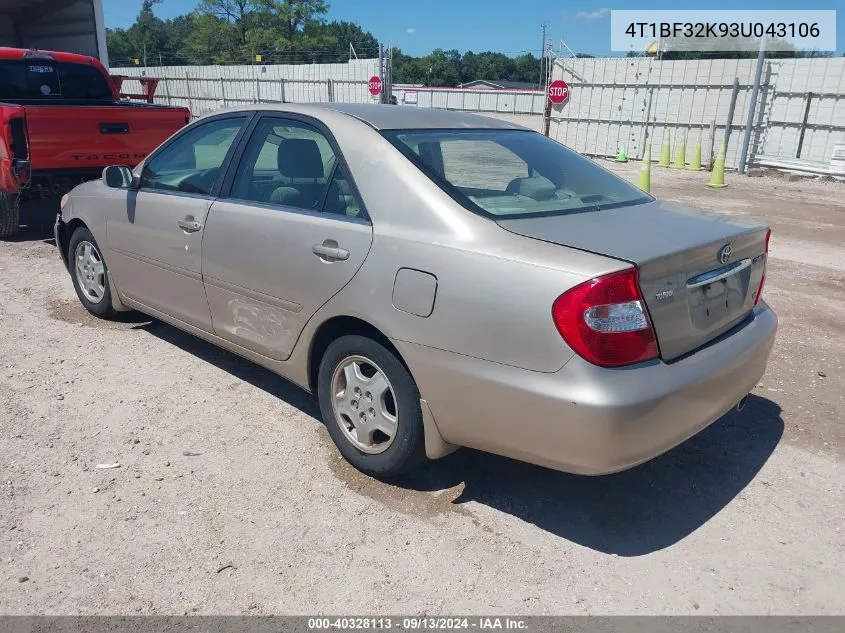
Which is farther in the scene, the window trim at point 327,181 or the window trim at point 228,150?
the window trim at point 228,150

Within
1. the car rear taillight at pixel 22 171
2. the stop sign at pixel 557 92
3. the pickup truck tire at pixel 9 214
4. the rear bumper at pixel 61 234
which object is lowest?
the pickup truck tire at pixel 9 214

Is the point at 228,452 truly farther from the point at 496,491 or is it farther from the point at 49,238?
the point at 49,238

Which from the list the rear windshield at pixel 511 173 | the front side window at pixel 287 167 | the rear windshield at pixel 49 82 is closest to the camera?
the rear windshield at pixel 511 173

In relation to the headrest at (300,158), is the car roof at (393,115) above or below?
above

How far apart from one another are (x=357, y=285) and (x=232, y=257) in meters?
1.00

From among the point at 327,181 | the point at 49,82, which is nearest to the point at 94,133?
the point at 49,82

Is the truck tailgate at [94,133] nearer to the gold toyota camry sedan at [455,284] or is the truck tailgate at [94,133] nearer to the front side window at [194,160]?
the front side window at [194,160]

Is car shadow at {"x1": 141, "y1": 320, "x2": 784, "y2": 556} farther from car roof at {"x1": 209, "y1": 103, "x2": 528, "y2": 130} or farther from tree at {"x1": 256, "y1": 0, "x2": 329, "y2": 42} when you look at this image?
tree at {"x1": 256, "y1": 0, "x2": 329, "y2": 42}

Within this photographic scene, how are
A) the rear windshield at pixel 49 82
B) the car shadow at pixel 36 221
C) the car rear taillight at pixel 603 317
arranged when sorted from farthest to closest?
the rear windshield at pixel 49 82 < the car shadow at pixel 36 221 < the car rear taillight at pixel 603 317

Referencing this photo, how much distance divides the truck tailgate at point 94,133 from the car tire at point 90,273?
233cm

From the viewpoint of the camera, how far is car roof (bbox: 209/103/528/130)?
3.42 meters

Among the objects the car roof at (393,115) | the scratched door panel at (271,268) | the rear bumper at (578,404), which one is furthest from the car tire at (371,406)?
the car roof at (393,115)

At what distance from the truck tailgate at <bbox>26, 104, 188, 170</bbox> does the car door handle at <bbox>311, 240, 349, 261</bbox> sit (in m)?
5.29

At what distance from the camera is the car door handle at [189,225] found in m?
3.90
